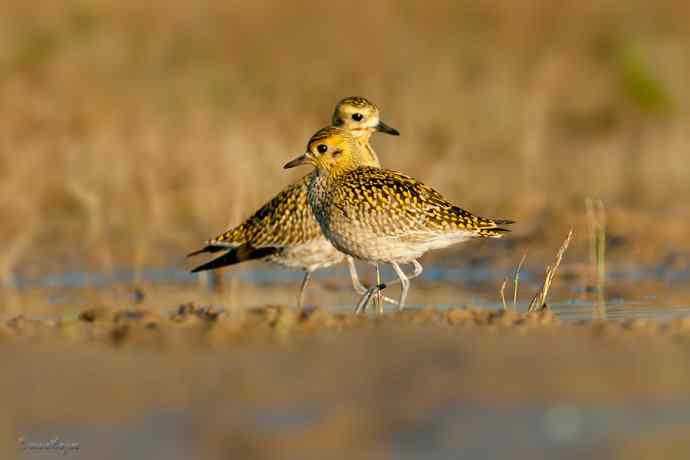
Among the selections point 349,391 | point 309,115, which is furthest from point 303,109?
point 349,391

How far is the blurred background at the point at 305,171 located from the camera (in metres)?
5.45

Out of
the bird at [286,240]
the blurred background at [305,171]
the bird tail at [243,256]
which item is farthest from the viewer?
the bird tail at [243,256]

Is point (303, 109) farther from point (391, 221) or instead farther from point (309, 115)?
point (391, 221)

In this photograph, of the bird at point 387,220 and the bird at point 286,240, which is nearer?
the bird at point 387,220

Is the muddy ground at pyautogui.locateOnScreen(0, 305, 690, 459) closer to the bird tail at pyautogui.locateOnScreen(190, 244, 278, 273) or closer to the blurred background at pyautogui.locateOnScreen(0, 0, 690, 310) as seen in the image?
the bird tail at pyautogui.locateOnScreen(190, 244, 278, 273)

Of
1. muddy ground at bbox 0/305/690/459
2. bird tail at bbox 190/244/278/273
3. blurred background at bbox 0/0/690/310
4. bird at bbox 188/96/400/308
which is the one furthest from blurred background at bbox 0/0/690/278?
muddy ground at bbox 0/305/690/459

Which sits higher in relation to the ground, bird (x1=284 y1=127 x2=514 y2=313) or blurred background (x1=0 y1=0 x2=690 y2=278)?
blurred background (x1=0 y1=0 x2=690 y2=278)

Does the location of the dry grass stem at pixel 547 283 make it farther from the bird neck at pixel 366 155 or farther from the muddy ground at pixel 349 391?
the bird neck at pixel 366 155

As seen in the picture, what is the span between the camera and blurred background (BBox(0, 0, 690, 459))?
5445 mm

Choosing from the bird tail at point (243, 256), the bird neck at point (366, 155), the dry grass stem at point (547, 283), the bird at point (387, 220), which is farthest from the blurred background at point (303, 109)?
the dry grass stem at point (547, 283)

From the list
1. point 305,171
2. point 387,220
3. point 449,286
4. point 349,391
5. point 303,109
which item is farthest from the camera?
point 303,109

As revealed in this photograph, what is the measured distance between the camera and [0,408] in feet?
18.6

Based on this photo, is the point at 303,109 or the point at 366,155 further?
the point at 303,109

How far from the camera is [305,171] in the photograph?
13422mm
